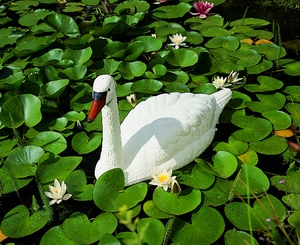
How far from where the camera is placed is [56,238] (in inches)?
98.4

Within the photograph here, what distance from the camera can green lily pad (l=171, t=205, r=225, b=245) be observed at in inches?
96.1

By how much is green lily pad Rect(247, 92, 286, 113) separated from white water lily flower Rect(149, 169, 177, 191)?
3.94ft

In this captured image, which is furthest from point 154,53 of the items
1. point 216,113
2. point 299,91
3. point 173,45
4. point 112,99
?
point 112,99

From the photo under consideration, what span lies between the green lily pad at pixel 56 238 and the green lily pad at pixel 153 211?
49 cm

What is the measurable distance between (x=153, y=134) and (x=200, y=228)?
0.69 m

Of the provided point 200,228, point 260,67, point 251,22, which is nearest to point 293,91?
point 260,67

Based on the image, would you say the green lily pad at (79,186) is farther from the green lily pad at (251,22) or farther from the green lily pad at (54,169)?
the green lily pad at (251,22)

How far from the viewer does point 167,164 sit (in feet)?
9.43

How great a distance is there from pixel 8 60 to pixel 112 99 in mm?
2267

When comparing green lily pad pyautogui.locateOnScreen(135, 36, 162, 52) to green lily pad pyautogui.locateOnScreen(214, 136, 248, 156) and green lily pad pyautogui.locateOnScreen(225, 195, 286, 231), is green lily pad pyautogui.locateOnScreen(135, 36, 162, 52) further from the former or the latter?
green lily pad pyautogui.locateOnScreen(225, 195, 286, 231)

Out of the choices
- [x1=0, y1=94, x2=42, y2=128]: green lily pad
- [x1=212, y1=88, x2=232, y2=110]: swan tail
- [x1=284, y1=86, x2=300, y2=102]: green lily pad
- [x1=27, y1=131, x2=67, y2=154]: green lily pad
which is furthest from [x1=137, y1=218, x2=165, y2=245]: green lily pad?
[x1=284, y1=86, x2=300, y2=102]: green lily pad

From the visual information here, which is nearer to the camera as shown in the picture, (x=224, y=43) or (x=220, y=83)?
(x=220, y=83)

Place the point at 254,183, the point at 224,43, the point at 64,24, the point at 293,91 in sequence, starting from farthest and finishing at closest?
1. the point at 64,24
2. the point at 224,43
3. the point at 293,91
4. the point at 254,183

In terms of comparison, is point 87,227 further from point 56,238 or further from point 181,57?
point 181,57
